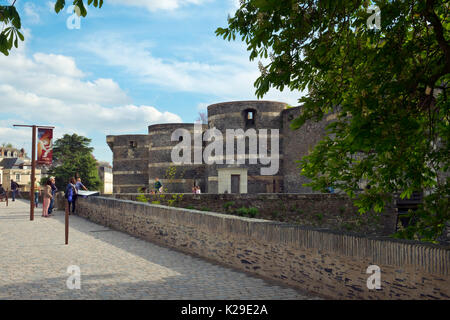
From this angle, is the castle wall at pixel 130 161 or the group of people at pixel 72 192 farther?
the castle wall at pixel 130 161

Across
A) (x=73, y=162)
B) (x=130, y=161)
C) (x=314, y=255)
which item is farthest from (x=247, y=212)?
(x=73, y=162)

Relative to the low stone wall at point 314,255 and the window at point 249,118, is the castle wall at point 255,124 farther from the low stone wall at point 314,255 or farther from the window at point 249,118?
the low stone wall at point 314,255

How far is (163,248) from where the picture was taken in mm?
8984

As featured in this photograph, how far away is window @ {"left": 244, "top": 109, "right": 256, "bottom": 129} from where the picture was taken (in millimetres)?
29438

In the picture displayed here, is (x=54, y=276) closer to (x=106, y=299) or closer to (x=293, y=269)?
(x=106, y=299)

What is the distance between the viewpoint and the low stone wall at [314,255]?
4199 millimetres

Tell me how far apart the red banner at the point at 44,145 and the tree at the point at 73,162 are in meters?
26.2

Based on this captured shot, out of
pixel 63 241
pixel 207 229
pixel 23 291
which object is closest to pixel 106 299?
pixel 23 291

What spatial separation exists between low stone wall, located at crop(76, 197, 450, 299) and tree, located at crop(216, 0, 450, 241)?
1043 mm

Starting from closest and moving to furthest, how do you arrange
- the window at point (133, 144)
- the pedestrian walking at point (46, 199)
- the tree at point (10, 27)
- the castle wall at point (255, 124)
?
1. the tree at point (10, 27)
2. the pedestrian walking at point (46, 199)
3. the castle wall at point (255, 124)
4. the window at point (133, 144)

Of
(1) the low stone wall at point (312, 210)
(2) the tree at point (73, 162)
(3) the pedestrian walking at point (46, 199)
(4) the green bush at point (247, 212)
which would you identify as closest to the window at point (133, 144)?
(2) the tree at point (73, 162)

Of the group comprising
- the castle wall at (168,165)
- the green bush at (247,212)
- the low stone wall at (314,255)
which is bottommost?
the green bush at (247,212)

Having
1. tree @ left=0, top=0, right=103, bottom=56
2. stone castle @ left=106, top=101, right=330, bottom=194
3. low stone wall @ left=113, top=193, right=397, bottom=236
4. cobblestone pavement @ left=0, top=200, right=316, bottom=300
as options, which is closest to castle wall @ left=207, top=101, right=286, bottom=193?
stone castle @ left=106, top=101, right=330, bottom=194
